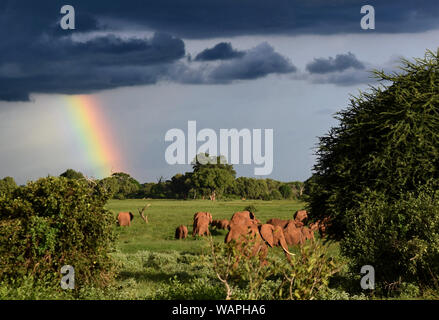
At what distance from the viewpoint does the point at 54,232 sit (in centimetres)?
1520

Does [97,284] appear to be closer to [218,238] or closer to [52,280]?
[52,280]

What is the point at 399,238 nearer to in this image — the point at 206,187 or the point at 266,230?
the point at 266,230

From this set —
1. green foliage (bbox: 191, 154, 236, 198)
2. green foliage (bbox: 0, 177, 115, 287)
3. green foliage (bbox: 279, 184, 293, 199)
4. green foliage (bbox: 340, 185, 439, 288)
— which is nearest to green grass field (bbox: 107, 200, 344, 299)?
green foliage (bbox: 0, 177, 115, 287)

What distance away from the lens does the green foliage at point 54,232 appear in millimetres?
14977

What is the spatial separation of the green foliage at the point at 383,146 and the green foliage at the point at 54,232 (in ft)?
29.3

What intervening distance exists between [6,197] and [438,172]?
14.7 metres

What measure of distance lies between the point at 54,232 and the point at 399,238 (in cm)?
1108

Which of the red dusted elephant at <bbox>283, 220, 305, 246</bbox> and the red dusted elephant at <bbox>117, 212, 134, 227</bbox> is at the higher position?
the red dusted elephant at <bbox>283, 220, 305, 246</bbox>

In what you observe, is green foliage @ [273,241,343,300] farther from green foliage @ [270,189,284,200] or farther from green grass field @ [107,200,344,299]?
green foliage @ [270,189,284,200]

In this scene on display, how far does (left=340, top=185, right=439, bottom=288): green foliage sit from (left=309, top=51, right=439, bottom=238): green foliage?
0.78m

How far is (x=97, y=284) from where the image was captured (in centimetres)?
1593

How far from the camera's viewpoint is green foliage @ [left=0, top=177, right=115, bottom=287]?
15.0 metres

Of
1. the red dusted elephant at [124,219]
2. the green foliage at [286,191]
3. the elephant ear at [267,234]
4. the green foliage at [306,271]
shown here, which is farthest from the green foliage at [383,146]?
the green foliage at [286,191]

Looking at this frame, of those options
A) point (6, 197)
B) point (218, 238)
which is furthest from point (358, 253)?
point (218, 238)
